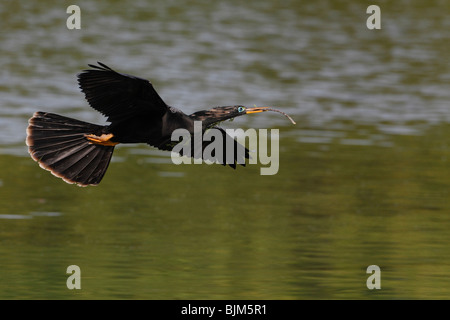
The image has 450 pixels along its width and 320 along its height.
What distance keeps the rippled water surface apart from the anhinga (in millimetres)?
1632

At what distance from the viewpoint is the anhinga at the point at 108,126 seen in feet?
34.1

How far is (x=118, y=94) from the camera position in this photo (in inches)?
414

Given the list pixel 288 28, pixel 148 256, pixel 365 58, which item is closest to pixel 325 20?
pixel 288 28

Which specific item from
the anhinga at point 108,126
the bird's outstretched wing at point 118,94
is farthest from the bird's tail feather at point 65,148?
the bird's outstretched wing at point 118,94

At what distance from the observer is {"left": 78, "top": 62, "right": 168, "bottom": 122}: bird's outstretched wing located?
10.3 meters

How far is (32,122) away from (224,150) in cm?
200

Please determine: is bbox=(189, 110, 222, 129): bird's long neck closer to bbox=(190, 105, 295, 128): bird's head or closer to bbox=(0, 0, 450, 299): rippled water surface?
bbox=(190, 105, 295, 128): bird's head

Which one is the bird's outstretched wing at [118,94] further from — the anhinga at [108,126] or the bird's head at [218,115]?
→ the bird's head at [218,115]

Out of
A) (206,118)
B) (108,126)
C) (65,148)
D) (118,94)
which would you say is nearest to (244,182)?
(65,148)

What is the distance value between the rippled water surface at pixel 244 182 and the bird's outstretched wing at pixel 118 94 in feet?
8.09

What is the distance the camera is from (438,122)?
25250 mm

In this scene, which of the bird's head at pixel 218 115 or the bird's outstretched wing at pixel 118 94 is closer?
the bird's outstretched wing at pixel 118 94

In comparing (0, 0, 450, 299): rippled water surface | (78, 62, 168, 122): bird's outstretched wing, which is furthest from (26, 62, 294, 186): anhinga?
(0, 0, 450, 299): rippled water surface

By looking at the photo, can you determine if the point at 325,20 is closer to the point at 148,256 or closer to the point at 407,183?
the point at 407,183
